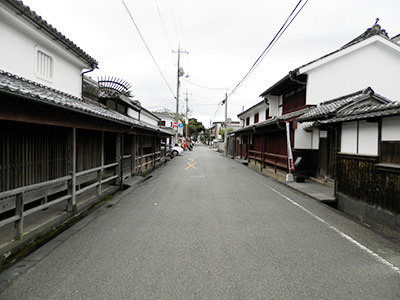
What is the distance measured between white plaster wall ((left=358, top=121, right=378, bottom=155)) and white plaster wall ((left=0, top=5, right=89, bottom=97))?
10153 mm

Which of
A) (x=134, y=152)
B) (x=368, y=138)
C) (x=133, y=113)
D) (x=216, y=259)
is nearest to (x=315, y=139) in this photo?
(x=368, y=138)

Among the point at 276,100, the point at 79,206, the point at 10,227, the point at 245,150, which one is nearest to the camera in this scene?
the point at 10,227

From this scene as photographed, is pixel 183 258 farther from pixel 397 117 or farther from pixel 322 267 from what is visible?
pixel 397 117

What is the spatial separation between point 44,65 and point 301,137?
1226cm

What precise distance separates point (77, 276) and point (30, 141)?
3.91 meters

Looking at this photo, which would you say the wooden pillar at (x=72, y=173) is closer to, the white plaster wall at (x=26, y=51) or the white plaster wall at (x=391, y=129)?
the white plaster wall at (x=26, y=51)

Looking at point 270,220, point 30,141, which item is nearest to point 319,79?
point 270,220

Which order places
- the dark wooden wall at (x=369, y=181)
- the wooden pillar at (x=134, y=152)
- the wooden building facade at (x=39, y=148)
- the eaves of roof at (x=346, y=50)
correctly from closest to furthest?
1. the wooden building facade at (x=39, y=148)
2. the dark wooden wall at (x=369, y=181)
3. the wooden pillar at (x=134, y=152)
4. the eaves of roof at (x=346, y=50)

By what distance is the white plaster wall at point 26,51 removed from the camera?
613 cm

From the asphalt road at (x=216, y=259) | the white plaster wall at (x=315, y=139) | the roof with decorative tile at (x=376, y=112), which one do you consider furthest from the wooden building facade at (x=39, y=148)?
the white plaster wall at (x=315, y=139)

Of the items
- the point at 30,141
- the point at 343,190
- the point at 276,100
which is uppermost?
the point at 276,100

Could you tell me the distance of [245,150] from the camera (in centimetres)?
2475

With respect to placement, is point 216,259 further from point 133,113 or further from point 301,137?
point 133,113

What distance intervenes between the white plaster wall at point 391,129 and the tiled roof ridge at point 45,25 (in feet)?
32.3
